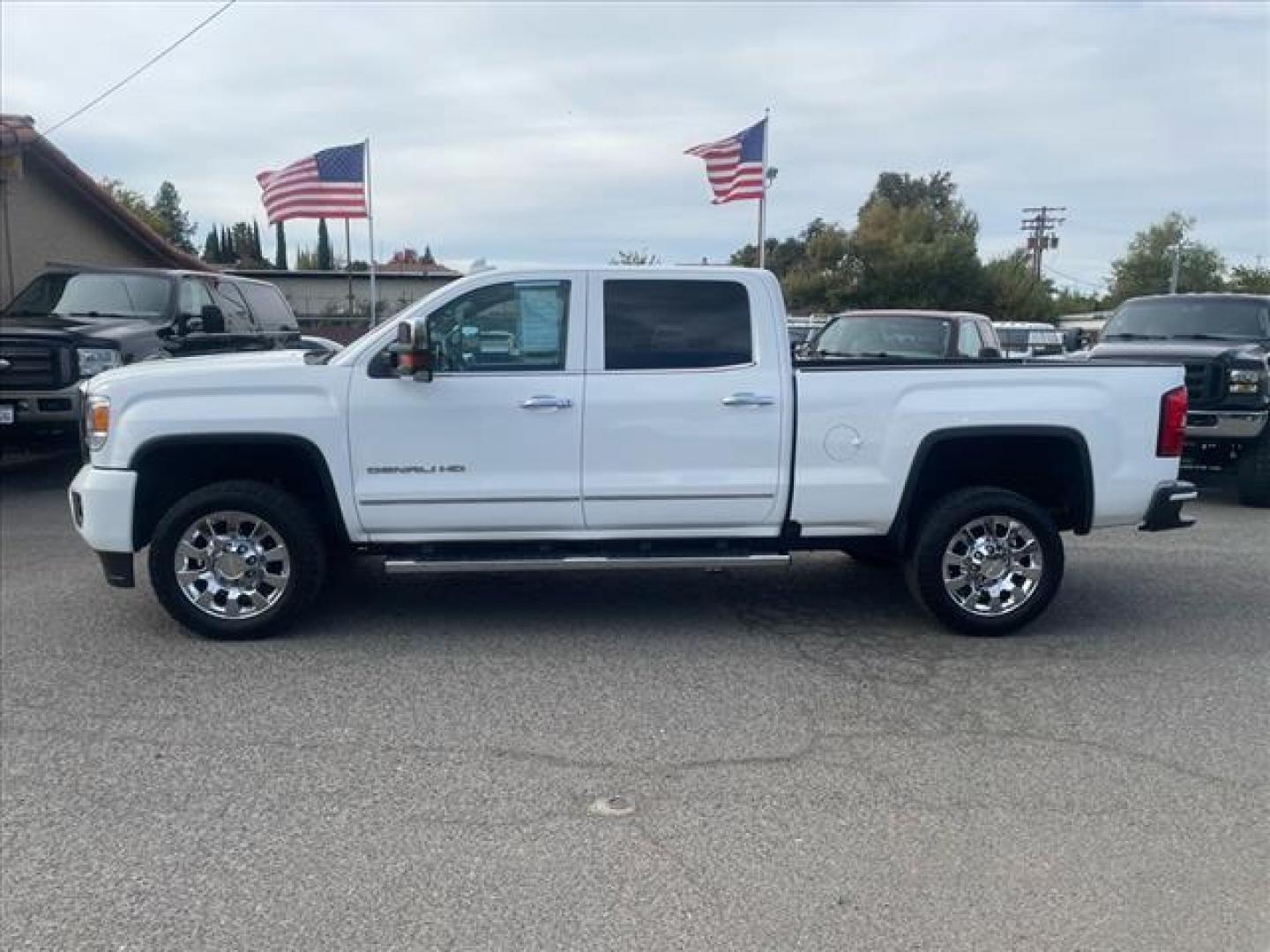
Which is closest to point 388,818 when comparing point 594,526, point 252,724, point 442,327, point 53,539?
point 252,724

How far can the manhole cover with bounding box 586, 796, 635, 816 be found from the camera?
13.3ft

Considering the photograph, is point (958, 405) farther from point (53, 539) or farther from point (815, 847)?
point (53, 539)

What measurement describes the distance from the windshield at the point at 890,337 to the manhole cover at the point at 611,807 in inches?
350

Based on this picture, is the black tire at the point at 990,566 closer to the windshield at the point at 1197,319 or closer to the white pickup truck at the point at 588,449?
the white pickup truck at the point at 588,449

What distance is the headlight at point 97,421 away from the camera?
5.82 meters

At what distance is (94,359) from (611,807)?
27.9 feet

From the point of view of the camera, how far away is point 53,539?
8648 millimetres

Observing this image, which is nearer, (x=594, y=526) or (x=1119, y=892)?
(x=1119, y=892)

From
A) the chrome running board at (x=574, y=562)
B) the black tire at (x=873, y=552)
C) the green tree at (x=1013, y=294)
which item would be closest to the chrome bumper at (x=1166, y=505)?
the black tire at (x=873, y=552)

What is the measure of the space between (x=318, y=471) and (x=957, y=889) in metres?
3.81

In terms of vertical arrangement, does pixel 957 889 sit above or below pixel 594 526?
below

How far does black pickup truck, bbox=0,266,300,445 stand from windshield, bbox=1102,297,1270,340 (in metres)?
9.74

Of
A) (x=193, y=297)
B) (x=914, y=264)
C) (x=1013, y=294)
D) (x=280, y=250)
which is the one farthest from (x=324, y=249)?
(x=193, y=297)

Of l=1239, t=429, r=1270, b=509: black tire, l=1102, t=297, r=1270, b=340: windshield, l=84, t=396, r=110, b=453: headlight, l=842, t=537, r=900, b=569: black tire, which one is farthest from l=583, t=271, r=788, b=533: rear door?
l=1102, t=297, r=1270, b=340: windshield
